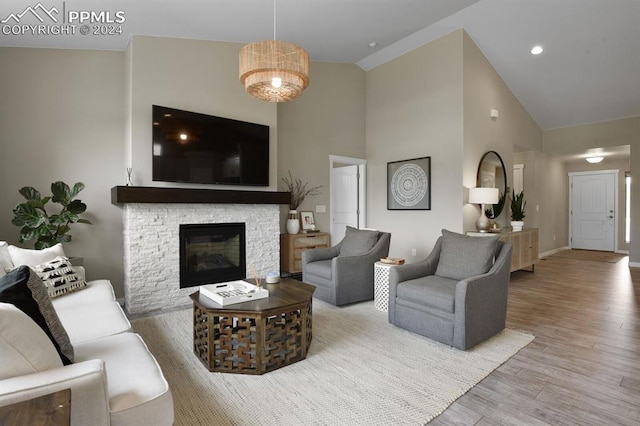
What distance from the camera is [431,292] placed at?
2861 millimetres

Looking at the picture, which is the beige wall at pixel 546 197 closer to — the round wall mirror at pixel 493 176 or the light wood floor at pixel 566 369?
the round wall mirror at pixel 493 176

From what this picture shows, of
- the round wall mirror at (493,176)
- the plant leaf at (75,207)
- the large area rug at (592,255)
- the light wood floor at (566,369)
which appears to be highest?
the round wall mirror at (493,176)

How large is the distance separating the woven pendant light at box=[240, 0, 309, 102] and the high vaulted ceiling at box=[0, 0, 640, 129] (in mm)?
1357

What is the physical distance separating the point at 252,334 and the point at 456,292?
162cm

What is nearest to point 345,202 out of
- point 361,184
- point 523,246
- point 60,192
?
point 361,184

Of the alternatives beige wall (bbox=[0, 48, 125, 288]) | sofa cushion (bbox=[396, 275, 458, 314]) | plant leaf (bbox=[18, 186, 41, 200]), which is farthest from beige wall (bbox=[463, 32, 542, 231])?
plant leaf (bbox=[18, 186, 41, 200])

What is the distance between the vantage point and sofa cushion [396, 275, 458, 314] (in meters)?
2.75

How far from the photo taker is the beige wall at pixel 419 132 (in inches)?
199

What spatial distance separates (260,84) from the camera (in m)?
2.71

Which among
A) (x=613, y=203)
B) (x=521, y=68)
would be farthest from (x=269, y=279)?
(x=613, y=203)

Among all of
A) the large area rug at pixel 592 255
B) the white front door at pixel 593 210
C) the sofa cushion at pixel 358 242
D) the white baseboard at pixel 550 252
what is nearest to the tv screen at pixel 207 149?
the sofa cushion at pixel 358 242

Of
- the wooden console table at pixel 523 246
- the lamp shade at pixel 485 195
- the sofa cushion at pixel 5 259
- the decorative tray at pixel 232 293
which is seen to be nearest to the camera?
the decorative tray at pixel 232 293

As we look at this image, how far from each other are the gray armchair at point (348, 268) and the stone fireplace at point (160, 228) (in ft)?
3.06

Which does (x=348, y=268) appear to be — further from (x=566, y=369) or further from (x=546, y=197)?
(x=546, y=197)
